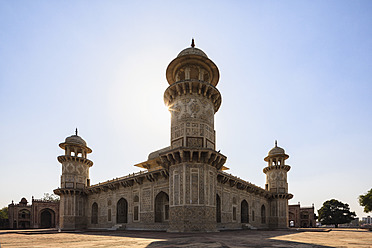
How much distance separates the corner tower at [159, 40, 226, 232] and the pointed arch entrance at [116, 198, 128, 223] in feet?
35.9

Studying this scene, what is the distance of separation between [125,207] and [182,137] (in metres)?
13.7

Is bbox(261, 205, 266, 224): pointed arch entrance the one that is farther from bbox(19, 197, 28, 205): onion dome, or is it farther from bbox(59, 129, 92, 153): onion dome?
bbox(19, 197, 28, 205): onion dome

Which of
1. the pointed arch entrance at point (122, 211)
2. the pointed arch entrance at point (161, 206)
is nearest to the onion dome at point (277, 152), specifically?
the pointed arch entrance at point (161, 206)

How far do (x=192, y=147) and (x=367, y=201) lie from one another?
36296mm

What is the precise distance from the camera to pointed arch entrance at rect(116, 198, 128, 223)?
29.4 metres

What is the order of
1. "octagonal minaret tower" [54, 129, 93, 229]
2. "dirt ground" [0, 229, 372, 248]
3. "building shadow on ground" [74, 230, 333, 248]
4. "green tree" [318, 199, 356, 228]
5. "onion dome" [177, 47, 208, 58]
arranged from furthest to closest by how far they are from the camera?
"green tree" [318, 199, 356, 228], "octagonal minaret tower" [54, 129, 93, 229], "onion dome" [177, 47, 208, 58], "dirt ground" [0, 229, 372, 248], "building shadow on ground" [74, 230, 333, 248]

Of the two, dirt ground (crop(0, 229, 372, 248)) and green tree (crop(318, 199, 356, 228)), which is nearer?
dirt ground (crop(0, 229, 372, 248))

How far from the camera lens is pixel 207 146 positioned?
21422mm

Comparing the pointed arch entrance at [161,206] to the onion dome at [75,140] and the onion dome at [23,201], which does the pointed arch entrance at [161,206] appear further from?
the onion dome at [23,201]

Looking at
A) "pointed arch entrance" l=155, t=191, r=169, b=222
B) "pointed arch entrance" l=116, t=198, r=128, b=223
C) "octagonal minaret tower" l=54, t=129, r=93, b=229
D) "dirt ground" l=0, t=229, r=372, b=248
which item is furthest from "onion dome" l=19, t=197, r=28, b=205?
"dirt ground" l=0, t=229, r=372, b=248

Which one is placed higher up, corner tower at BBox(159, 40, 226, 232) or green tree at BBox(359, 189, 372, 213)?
corner tower at BBox(159, 40, 226, 232)

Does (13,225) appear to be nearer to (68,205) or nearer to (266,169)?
(68,205)

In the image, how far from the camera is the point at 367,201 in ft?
135

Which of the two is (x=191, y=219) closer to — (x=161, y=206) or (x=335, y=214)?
(x=161, y=206)
